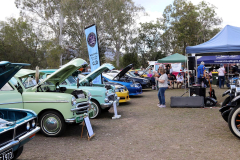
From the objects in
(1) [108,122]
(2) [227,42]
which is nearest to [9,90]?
(1) [108,122]

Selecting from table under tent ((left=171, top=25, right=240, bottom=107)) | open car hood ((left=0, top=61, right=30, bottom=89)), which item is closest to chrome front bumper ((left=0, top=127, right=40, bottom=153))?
open car hood ((left=0, top=61, right=30, bottom=89))

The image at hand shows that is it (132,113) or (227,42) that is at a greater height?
(227,42)

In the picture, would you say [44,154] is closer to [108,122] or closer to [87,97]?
[87,97]

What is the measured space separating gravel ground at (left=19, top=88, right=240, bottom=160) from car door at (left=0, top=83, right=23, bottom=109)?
996mm

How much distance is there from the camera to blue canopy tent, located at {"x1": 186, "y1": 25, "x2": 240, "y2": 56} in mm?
9469

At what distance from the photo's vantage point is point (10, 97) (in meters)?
5.13

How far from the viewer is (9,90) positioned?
207 inches

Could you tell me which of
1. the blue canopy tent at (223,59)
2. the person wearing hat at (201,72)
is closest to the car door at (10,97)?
the person wearing hat at (201,72)

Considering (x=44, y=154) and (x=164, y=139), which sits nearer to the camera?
(x=44, y=154)

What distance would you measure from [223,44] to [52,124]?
319 inches

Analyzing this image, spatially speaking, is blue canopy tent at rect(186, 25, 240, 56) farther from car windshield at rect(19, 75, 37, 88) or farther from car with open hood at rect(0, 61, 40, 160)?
car with open hood at rect(0, 61, 40, 160)

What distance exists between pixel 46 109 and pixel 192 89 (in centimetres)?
693

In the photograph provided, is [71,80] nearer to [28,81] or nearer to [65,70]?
[28,81]

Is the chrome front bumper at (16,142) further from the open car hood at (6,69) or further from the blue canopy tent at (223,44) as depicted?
the blue canopy tent at (223,44)
